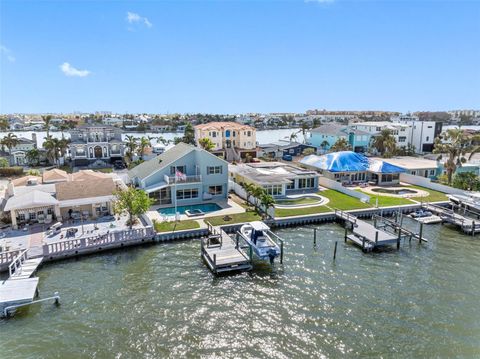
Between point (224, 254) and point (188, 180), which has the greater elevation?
point (188, 180)

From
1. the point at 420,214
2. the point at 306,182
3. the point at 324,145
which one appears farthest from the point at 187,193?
the point at 324,145

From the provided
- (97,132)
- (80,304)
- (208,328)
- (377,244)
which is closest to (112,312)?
(80,304)

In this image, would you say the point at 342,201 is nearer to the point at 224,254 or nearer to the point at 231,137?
the point at 224,254

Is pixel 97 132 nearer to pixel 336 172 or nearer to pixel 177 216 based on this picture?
pixel 177 216

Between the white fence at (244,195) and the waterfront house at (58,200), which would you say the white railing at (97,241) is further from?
the white fence at (244,195)

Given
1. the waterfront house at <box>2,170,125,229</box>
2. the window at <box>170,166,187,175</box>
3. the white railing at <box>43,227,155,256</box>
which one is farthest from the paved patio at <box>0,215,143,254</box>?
the window at <box>170,166,187,175</box>

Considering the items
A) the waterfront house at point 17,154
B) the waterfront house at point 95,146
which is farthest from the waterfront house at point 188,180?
the waterfront house at point 17,154
